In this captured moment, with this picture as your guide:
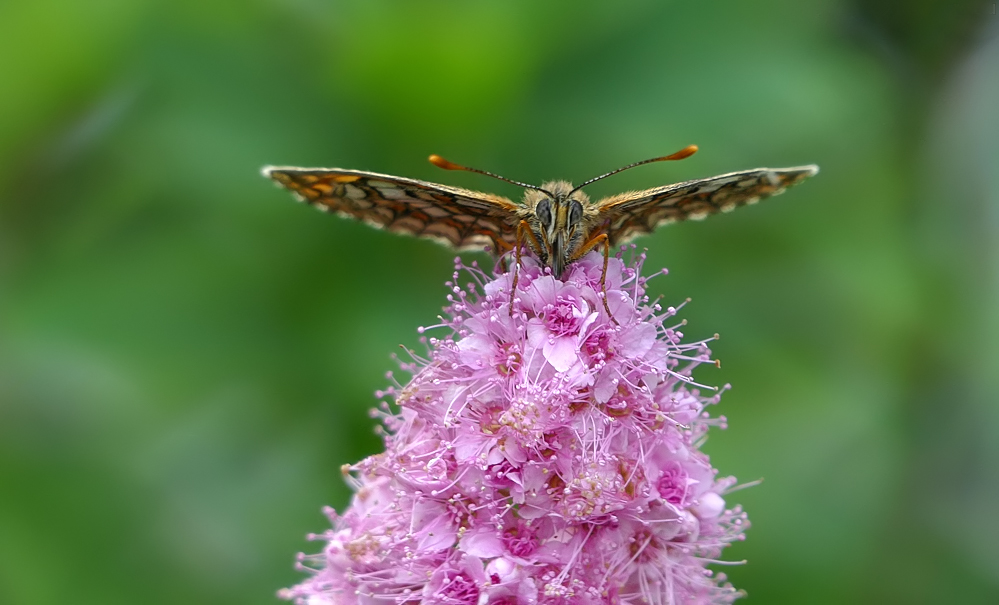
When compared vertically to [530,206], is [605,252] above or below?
below

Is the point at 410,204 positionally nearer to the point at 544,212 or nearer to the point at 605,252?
the point at 544,212

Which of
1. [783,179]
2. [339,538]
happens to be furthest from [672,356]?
[339,538]

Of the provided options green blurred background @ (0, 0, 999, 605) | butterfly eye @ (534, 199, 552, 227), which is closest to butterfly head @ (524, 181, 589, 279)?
butterfly eye @ (534, 199, 552, 227)

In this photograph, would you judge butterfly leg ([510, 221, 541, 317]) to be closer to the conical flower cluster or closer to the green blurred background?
the conical flower cluster

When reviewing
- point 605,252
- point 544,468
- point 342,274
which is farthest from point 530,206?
point 342,274

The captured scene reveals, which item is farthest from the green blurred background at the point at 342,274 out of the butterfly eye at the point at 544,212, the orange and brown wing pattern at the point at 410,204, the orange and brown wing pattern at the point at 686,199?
the butterfly eye at the point at 544,212

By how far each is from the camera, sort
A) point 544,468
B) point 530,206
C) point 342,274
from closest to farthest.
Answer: point 544,468
point 530,206
point 342,274

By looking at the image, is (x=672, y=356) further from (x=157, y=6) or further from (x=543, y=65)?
(x=157, y=6)
